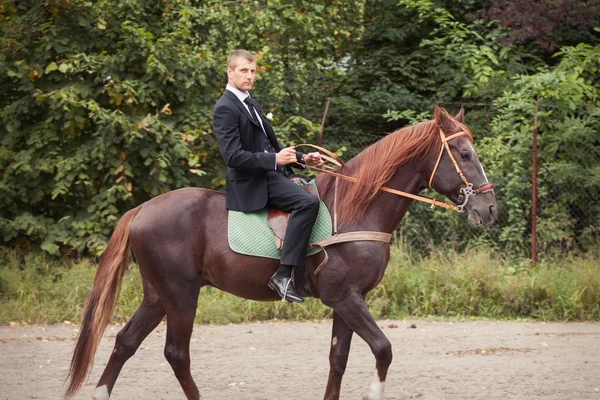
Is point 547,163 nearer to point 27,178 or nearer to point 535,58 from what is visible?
point 535,58

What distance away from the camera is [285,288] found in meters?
5.68

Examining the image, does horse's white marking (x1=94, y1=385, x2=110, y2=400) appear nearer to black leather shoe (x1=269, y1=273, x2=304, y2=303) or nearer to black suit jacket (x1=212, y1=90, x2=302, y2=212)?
black leather shoe (x1=269, y1=273, x2=304, y2=303)

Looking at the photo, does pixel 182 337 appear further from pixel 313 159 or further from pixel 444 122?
pixel 444 122

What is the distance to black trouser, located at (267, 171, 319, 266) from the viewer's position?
18.5 feet

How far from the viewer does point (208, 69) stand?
1172 cm

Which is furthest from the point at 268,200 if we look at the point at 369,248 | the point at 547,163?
the point at 547,163

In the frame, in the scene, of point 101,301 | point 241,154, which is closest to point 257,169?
point 241,154

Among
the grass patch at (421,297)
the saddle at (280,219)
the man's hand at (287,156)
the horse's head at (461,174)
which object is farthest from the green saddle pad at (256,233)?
the grass patch at (421,297)

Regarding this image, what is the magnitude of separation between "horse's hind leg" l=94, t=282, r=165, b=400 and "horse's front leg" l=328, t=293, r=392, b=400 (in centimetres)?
151

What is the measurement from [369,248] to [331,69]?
973 centimetres

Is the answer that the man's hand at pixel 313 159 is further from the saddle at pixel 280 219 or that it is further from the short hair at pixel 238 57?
the short hair at pixel 238 57

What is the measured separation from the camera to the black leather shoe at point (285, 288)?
18.7 ft

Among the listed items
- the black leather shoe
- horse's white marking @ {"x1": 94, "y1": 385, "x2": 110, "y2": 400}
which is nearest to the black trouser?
the black leather shoe

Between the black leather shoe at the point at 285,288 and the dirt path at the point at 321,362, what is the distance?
1183 millimetres
